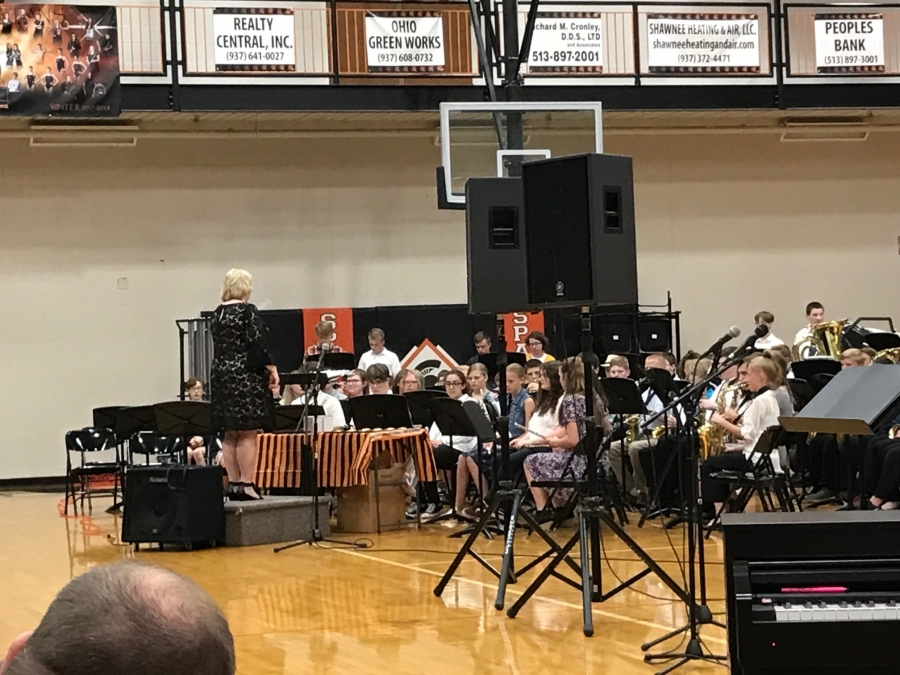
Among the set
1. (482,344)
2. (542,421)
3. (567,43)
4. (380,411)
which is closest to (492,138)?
(542,421)

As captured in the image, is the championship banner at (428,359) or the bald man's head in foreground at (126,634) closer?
the bald man's head in foreground at (126,634)

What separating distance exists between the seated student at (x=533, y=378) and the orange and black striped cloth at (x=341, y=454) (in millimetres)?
892

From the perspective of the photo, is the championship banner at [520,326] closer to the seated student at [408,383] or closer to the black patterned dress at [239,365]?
the seated student at [408,383]

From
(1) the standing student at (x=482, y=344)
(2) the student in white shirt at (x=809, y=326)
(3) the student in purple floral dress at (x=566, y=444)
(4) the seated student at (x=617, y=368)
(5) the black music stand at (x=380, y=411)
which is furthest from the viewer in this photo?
(2) the student in white shirt at (x=809, y=326)

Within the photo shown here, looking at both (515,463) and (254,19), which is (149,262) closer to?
(254,19)

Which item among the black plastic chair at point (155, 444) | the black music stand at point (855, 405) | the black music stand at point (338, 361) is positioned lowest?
the black plastic chair at point (155, 444)

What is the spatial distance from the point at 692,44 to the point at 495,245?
881 cm

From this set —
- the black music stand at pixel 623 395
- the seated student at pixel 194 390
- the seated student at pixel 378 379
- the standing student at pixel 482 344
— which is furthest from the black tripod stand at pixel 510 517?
the standing student at pixel 482 344

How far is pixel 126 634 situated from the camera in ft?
3.82

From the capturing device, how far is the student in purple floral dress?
8602mm

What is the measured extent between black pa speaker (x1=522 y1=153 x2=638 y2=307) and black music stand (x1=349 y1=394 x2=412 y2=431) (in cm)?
356

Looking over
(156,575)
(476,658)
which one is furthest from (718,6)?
(156,575)

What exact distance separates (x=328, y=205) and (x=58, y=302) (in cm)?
337

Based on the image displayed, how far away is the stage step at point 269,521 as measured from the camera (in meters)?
9.12
